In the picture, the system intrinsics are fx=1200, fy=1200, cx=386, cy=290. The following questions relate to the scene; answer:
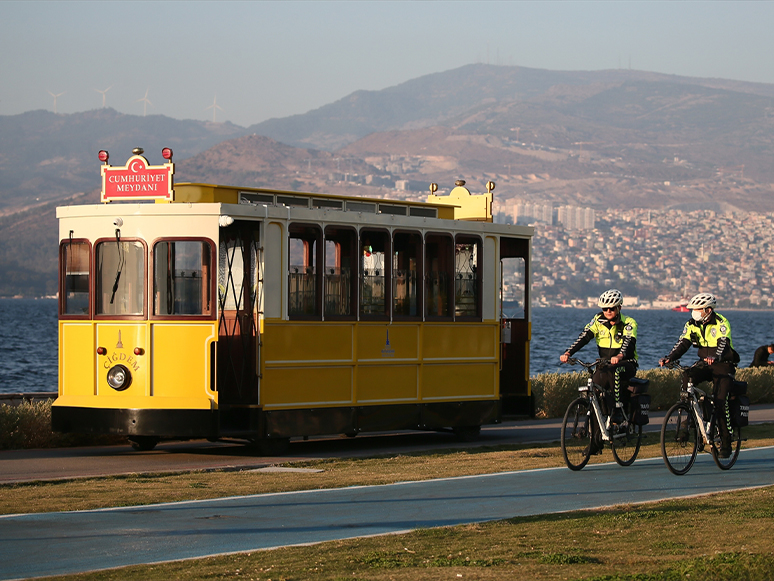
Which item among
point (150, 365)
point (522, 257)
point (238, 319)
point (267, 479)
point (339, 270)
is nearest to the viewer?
point (267, 479)

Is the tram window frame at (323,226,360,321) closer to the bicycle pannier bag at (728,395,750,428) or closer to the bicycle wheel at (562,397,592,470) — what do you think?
the bicycle wheel at (562,397,592,470)

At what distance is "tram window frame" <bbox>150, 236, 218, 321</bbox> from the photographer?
14477 millimetres

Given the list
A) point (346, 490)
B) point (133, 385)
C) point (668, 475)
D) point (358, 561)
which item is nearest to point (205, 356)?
point (133, 385)

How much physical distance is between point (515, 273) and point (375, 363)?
3686 mm

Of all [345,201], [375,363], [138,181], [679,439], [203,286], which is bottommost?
[679,439]

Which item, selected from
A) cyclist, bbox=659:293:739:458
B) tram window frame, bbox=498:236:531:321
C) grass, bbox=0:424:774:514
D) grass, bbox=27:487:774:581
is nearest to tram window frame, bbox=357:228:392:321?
grass, bbox=0:424:774:514

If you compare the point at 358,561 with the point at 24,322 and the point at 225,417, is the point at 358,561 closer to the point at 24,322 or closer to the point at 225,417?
the point at 225,417

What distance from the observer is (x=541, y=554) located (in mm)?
7875

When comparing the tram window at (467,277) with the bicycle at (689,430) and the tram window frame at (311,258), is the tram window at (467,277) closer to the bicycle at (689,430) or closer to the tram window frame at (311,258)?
the tram window frame at (311,258)

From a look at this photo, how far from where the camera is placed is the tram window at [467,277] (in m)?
17.2

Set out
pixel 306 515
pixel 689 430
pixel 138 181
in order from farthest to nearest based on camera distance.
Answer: pixel 138 181
pixel 689 430
pixel 306 515

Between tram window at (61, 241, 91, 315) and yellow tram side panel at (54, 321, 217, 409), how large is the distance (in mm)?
391

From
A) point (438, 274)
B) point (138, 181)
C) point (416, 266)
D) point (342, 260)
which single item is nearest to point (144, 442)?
point (138, 181)

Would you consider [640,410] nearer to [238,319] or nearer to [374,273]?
[374,273]
